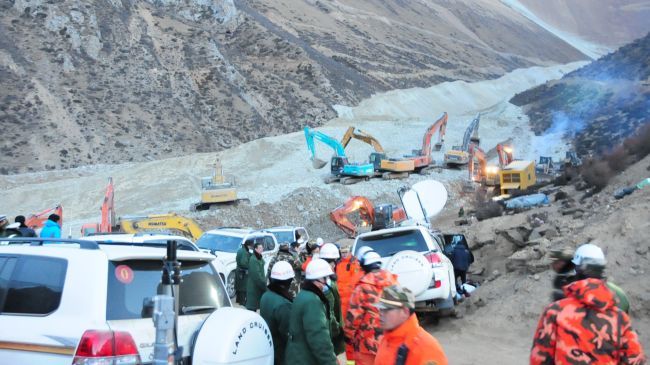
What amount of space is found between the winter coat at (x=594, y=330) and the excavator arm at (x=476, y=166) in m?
35.0

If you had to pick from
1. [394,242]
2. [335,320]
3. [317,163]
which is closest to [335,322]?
[335,320]

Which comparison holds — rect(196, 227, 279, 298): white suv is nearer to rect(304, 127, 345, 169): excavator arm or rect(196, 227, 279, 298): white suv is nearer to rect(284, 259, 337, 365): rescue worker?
rect(284, 259, 337, 365): rescue worker

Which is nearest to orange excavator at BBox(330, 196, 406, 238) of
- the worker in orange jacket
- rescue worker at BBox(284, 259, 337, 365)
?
the worker in orange jacket

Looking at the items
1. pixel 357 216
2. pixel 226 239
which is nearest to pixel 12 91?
pixel 357 216

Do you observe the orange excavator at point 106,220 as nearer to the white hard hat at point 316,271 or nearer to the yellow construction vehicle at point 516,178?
the yellow construction vehicle at point 516,178

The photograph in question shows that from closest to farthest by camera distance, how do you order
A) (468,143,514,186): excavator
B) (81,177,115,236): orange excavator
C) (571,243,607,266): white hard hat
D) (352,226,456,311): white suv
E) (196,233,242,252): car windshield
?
1. (571,243,607,266): white hard hat
2. (352,226,456,311): white suv
3. (196,233,242,252): car windshield
4. (81,177,115,236): orange excavator
5. (468,143,514,186): excavator

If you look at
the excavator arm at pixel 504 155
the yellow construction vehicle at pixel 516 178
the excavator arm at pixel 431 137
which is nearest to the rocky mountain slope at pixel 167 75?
the excavator arm at pixel 431 137

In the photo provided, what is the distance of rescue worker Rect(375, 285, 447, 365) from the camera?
12.3ft

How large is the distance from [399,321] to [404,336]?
9 cm

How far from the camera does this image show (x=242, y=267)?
1216 cm

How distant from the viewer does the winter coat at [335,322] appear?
5926mm

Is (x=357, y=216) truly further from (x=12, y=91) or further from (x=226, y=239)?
(x=12, y=91)

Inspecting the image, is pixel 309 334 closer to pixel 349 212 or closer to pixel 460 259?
pixel 460 259

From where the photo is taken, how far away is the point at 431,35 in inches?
4360
